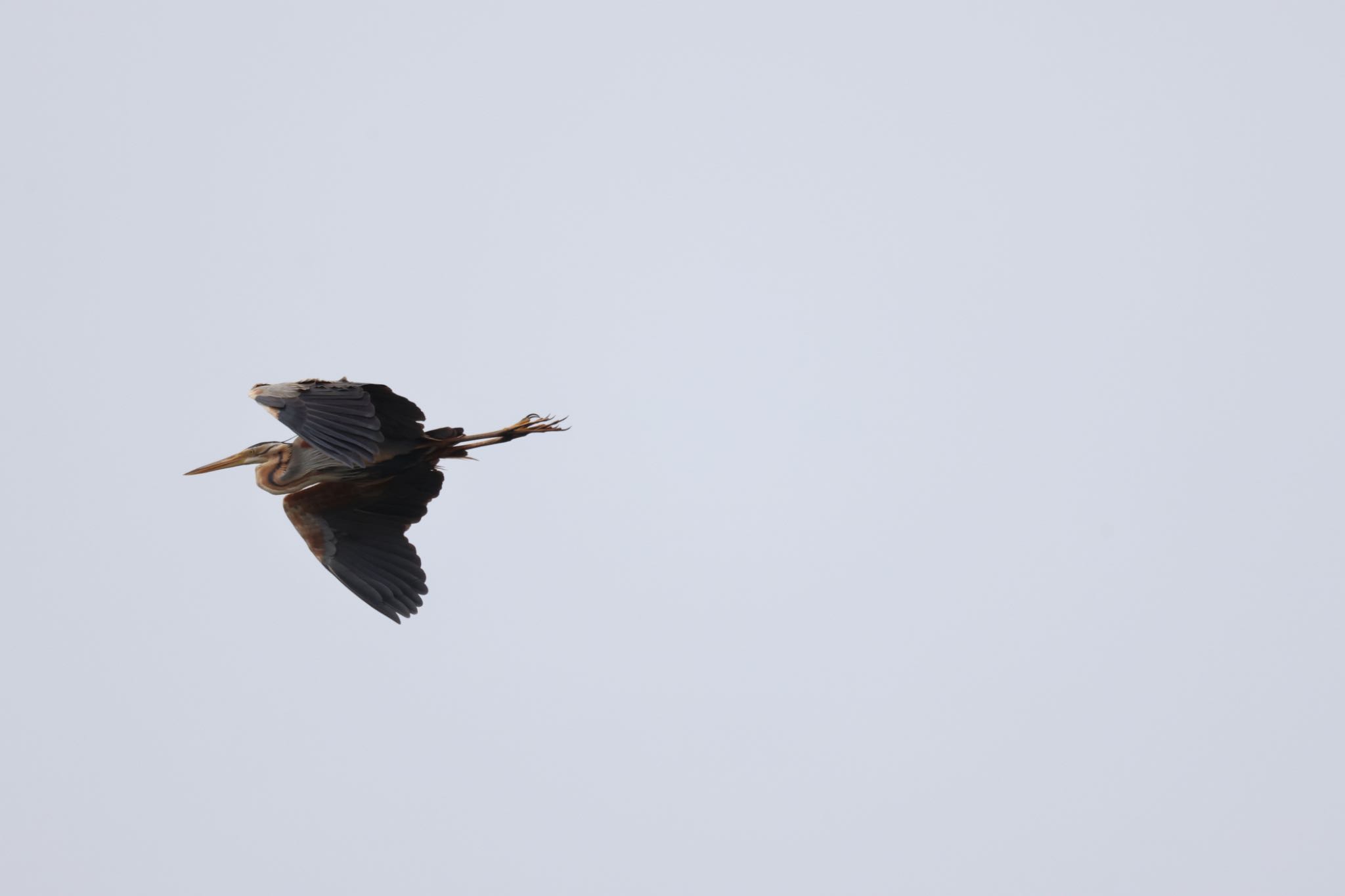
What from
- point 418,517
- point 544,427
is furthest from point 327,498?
point 544,427

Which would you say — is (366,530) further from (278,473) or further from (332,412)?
(332,412)

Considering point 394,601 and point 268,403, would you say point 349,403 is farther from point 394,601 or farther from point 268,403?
point 394,601

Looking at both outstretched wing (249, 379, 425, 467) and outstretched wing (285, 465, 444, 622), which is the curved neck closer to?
outstretched wing (285, 465, 444, 622)

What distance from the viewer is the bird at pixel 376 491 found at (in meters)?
13.4

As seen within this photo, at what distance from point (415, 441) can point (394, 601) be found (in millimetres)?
1438

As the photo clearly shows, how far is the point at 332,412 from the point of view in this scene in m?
11.9

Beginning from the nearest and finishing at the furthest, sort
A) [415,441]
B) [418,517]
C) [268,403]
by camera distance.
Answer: [268,403], [415,441], [418,517]

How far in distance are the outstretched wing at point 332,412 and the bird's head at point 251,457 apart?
1312mm

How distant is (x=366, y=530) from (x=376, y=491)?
36 cm

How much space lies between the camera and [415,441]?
13375 mm

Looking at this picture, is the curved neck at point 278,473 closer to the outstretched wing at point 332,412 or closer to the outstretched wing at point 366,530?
the outstretched wing at point 366,530

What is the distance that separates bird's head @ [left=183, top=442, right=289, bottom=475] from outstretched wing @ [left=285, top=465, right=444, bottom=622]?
17.9 inches

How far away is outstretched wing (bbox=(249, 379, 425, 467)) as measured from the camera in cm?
1153

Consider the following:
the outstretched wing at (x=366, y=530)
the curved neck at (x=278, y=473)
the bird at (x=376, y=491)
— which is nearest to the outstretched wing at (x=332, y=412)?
the bird at (x=376, y=491)
